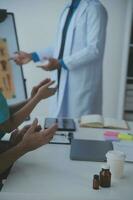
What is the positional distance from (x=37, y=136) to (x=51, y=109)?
1.65 meters

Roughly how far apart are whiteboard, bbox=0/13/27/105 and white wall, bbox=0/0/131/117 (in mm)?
607

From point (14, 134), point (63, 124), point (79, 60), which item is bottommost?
point (63, 124)

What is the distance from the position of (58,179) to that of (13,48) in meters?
1.52

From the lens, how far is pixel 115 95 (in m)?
3.19

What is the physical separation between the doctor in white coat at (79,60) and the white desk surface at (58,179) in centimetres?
118

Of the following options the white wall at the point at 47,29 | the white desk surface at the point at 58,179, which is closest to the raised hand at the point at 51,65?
the white wall at the point at 47,29

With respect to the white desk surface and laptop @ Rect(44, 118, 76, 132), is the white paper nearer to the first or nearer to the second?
the white desk surface

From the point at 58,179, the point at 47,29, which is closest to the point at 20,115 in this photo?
the point at 58,179

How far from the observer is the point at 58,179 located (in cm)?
121

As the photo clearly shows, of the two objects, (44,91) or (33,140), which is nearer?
(33,140)

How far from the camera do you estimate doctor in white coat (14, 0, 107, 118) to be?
254 centimetres

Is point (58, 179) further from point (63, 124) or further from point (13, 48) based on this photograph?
point (13, 48)

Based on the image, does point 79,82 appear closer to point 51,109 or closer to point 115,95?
point 51,109

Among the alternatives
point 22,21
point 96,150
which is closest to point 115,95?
point 22,21
